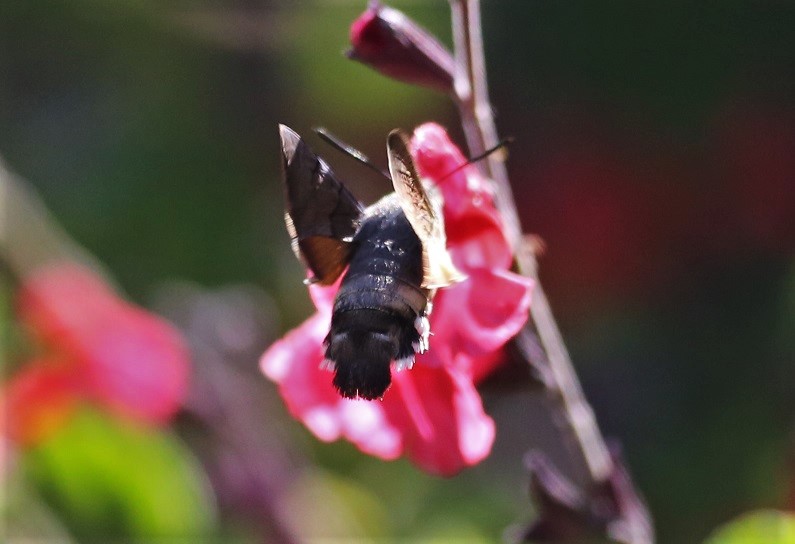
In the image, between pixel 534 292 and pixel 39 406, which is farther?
pixel 39 406

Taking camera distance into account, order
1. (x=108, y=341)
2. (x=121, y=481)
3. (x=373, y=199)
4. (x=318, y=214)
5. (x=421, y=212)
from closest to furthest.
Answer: (x=421, y=212), (x=318, y=214), (x=121, y=481), (x=108, y=341), (x=373, y=199)

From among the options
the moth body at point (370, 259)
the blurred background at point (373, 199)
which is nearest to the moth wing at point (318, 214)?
the moth body at point (370, 259)

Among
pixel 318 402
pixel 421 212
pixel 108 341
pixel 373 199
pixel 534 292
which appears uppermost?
pixel 421 212

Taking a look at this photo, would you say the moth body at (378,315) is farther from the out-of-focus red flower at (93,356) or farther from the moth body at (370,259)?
the out-of-focus red flower at (93,356)

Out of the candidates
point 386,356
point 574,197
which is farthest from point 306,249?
point 574,197

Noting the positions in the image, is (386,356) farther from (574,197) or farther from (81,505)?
(574,197)

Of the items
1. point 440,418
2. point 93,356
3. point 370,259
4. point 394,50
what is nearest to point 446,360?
point 440,418

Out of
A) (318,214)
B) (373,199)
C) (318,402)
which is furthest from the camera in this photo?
(373,199)

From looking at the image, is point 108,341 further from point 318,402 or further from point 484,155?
point 484,155
